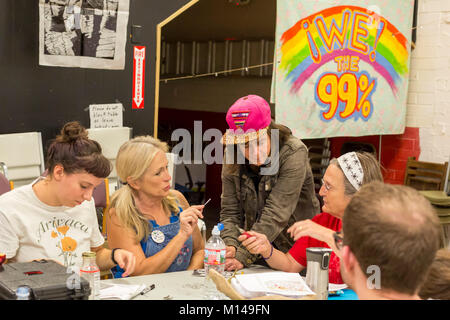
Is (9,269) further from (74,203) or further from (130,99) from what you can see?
(130,99)

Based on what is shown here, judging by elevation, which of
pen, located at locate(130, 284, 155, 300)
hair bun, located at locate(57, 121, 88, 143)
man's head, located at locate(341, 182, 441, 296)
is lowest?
pen, located at locate(130, 284, 155, 300)

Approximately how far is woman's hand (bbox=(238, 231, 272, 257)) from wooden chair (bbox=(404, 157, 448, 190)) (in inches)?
159

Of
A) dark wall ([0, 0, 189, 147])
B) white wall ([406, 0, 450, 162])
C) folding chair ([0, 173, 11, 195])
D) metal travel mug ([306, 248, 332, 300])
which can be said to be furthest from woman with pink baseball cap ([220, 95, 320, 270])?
white wall ([406, 0, 450, 162])

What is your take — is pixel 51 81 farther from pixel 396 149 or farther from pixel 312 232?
pixel 396 149

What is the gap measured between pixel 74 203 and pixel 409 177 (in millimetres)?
4976

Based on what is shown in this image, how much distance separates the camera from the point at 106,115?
15.2 feet

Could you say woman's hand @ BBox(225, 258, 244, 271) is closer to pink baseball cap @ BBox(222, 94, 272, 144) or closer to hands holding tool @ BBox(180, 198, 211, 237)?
hands holding tool @ BBox(180, 198, 211, 237)

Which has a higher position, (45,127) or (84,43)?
(84,43)

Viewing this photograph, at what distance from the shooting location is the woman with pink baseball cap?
10.4 feet

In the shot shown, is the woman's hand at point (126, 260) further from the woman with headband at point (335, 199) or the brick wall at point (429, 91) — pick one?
the brick wall at point (429, 91)

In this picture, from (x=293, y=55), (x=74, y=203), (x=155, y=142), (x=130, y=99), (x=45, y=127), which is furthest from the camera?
(x=293, y=55)

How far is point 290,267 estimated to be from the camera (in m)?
2.90
